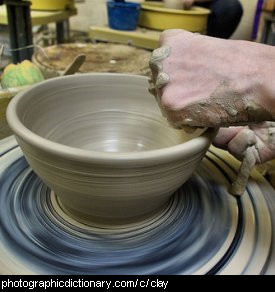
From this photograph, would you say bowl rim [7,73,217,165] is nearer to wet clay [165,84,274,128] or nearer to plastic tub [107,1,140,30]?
wet clay [165,84,274,128]

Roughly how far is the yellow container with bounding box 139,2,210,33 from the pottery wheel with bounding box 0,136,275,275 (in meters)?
1.96

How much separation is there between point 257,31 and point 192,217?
12.4 feet

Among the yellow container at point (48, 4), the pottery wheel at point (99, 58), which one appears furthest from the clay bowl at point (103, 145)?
the yellow container at point (48, 4)

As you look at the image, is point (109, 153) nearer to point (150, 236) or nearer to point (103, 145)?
point (150, 236)

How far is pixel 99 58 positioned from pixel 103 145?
1.18 meters

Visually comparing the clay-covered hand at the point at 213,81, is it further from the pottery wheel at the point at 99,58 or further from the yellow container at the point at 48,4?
the yellow container at the point at 48,4

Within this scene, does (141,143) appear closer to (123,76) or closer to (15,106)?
(123,76)

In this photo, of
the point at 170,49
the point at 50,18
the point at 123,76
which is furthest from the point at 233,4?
the point at 170,49

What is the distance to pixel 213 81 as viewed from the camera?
2.09ft

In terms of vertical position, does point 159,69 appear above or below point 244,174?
above

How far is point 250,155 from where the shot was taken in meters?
0.82

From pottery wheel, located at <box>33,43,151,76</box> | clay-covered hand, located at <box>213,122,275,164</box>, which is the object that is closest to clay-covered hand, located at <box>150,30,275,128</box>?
clay-covered hand, located at <box>213,122,275,164</box>

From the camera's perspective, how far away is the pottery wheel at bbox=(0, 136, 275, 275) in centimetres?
63

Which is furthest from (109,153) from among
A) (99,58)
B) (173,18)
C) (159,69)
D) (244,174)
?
(173,18)
